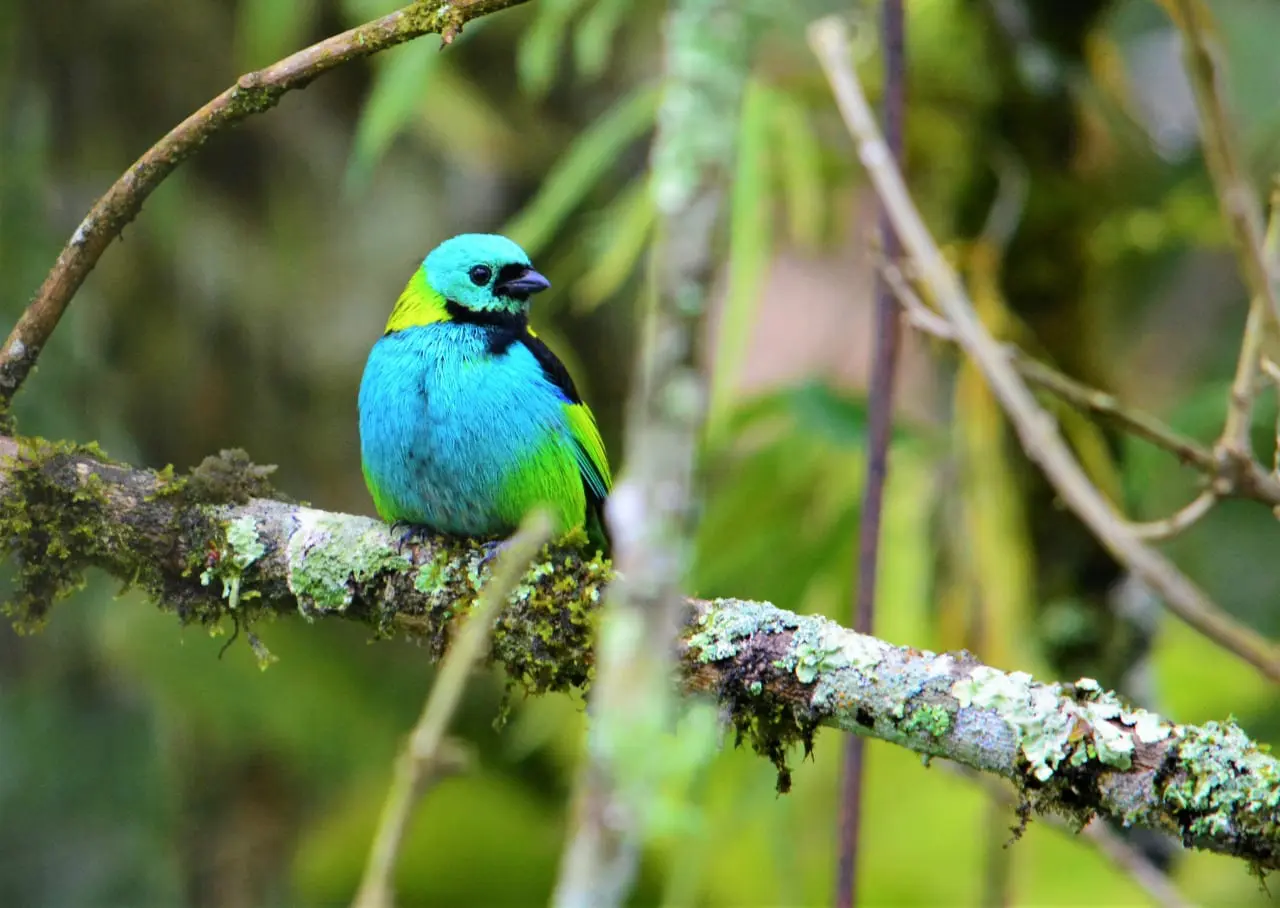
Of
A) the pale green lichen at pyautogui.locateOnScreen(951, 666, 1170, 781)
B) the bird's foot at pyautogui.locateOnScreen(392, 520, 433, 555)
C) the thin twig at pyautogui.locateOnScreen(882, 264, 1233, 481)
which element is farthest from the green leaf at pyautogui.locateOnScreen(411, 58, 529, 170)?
the pale green lichen at pyautogui.locateOnScreen(951, 666, 1170, 781)

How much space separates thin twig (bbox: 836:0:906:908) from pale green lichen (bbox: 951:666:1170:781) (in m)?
0.64

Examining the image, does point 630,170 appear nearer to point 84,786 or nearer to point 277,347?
point 277,347

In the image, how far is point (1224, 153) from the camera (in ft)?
6.75

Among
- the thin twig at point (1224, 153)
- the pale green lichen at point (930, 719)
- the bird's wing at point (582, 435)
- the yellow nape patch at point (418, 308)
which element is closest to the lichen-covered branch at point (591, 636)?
the pale green lichen at point (930, 719)

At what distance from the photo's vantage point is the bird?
3.14 meters

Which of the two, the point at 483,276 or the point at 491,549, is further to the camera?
the point at 483,276

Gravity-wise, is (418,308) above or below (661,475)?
above

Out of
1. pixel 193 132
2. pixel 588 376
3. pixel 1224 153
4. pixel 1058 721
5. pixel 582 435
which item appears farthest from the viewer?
pixel 588 376

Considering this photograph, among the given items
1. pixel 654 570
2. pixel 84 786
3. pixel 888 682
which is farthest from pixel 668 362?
pixel 84 786

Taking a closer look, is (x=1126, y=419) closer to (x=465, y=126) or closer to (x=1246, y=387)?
(x=1246, y=387)

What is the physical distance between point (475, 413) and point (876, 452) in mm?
975

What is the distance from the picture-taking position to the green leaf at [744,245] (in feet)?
12.6

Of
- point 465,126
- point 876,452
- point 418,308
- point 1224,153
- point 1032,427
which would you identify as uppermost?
point 465,126

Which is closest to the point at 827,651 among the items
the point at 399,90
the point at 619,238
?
the point at 619,238
